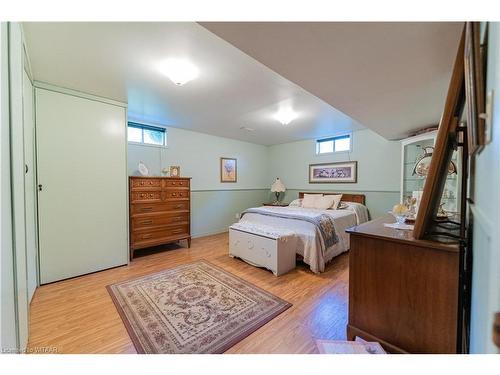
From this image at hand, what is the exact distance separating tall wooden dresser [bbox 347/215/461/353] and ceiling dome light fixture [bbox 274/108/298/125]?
231 centimetres

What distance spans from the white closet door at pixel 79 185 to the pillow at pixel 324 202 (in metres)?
3.42

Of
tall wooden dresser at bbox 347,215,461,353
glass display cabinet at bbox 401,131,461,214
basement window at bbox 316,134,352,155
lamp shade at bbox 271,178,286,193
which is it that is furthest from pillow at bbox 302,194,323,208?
tall wooden dresser at bbox 347,215,461,353

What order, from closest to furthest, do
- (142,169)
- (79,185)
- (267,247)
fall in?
(79,185) < (267,247) < (142,169)

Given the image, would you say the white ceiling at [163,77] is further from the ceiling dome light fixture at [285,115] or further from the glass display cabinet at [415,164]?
the glass display cabinet at [415,164]

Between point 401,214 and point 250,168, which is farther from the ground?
point 250,168

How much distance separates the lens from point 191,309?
6.15ft

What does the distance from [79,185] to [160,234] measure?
1327 mm

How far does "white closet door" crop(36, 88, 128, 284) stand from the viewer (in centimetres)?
236

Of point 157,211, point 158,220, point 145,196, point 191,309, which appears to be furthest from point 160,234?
point 191,309

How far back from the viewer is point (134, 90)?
2.51 m

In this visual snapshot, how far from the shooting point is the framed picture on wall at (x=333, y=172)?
4.48 m

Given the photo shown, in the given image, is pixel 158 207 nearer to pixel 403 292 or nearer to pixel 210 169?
pixel 210 169
